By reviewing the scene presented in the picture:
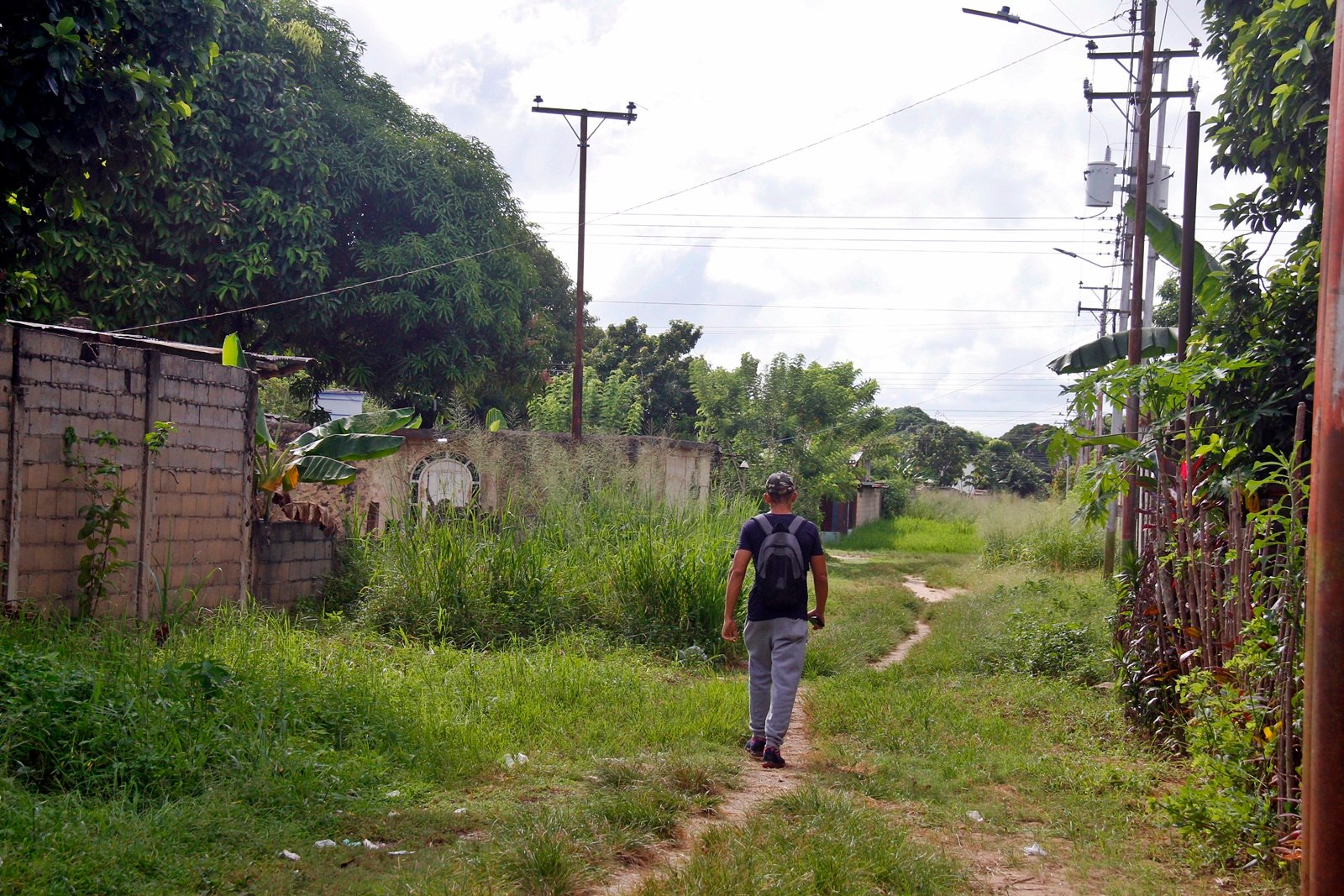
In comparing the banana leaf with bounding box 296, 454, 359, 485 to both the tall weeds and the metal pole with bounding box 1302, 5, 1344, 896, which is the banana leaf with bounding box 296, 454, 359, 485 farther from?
the metal pole with bounding box 1302, 5, 1344, 896

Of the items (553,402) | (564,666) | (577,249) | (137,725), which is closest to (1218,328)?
(564,666)

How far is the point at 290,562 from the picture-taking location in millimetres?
11023

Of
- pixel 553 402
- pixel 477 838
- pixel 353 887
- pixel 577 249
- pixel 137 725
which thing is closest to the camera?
pixel 353 887

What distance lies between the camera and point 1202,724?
5379mm

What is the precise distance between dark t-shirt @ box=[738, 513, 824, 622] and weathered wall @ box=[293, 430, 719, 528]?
530cm

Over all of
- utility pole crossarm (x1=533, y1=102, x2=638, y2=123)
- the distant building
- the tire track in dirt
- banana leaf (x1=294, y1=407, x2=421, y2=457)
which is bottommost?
the tire track in dirt

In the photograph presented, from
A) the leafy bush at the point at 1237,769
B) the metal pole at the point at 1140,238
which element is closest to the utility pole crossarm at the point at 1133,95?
the metal pole at the point at 1140,238

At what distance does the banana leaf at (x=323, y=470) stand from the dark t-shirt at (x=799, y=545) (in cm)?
638

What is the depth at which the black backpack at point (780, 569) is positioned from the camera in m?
6.75

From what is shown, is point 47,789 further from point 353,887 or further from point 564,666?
point 564,666

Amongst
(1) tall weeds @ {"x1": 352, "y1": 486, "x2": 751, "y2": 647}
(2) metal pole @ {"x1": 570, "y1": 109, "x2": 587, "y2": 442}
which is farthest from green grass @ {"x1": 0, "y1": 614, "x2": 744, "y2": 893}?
(2) metal pole @ {"x1": 570, "y1": 109, "x2": 587, "y2": 442}

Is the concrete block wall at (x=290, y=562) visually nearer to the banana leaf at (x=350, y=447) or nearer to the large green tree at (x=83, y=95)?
the banana leaf at (x=350, y=447)

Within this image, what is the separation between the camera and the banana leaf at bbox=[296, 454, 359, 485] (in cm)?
1195

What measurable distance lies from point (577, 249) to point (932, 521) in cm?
2414
